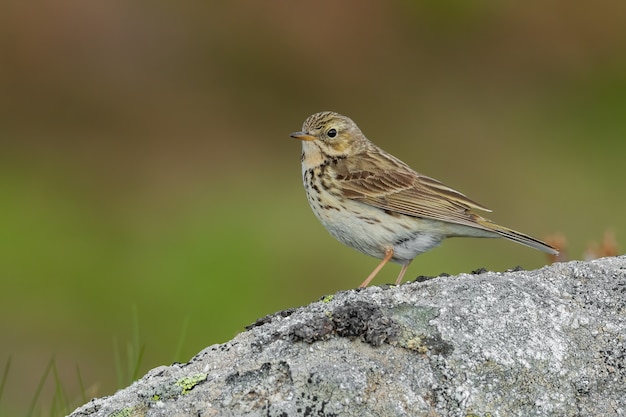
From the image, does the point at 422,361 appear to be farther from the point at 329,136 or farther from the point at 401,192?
the point at 329,136

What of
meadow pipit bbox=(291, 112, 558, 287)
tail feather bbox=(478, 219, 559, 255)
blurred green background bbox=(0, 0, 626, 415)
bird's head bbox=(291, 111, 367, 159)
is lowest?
tail feather bbox=(478, 219, 559, 255)

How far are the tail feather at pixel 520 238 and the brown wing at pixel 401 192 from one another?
7 centimetres

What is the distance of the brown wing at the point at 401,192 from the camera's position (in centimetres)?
747

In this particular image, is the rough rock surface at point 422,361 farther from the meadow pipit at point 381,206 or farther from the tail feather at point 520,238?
the meadow pipit at point 381,206

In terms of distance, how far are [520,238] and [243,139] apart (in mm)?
14819

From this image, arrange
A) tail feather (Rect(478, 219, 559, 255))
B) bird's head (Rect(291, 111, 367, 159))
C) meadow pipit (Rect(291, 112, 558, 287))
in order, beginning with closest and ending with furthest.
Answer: tail feather (Rect(478, 219, 559, 255)), meadow pipit (Rect(291, 112, 558, 287)), bird's head (Rect(291, 111, 367, 159))

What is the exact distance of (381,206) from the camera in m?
7.60

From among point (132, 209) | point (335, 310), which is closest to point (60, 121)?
point (132, 209)

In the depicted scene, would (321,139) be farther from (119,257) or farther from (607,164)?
(607,164)

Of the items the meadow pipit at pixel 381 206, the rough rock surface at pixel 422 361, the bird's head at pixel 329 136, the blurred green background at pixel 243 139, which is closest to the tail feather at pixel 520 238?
the meadow pipit at pixel 381 206

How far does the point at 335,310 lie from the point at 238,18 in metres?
18.2

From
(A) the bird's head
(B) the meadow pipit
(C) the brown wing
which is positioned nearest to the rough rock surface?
(B) the meadow pipit

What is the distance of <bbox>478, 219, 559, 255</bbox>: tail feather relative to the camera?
676cm

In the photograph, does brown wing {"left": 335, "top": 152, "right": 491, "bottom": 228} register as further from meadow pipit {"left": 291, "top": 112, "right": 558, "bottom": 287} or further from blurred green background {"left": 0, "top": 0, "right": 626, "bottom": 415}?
blurred green background {"left": 0, "top": 0, "right": 626, "bottom": 415}
